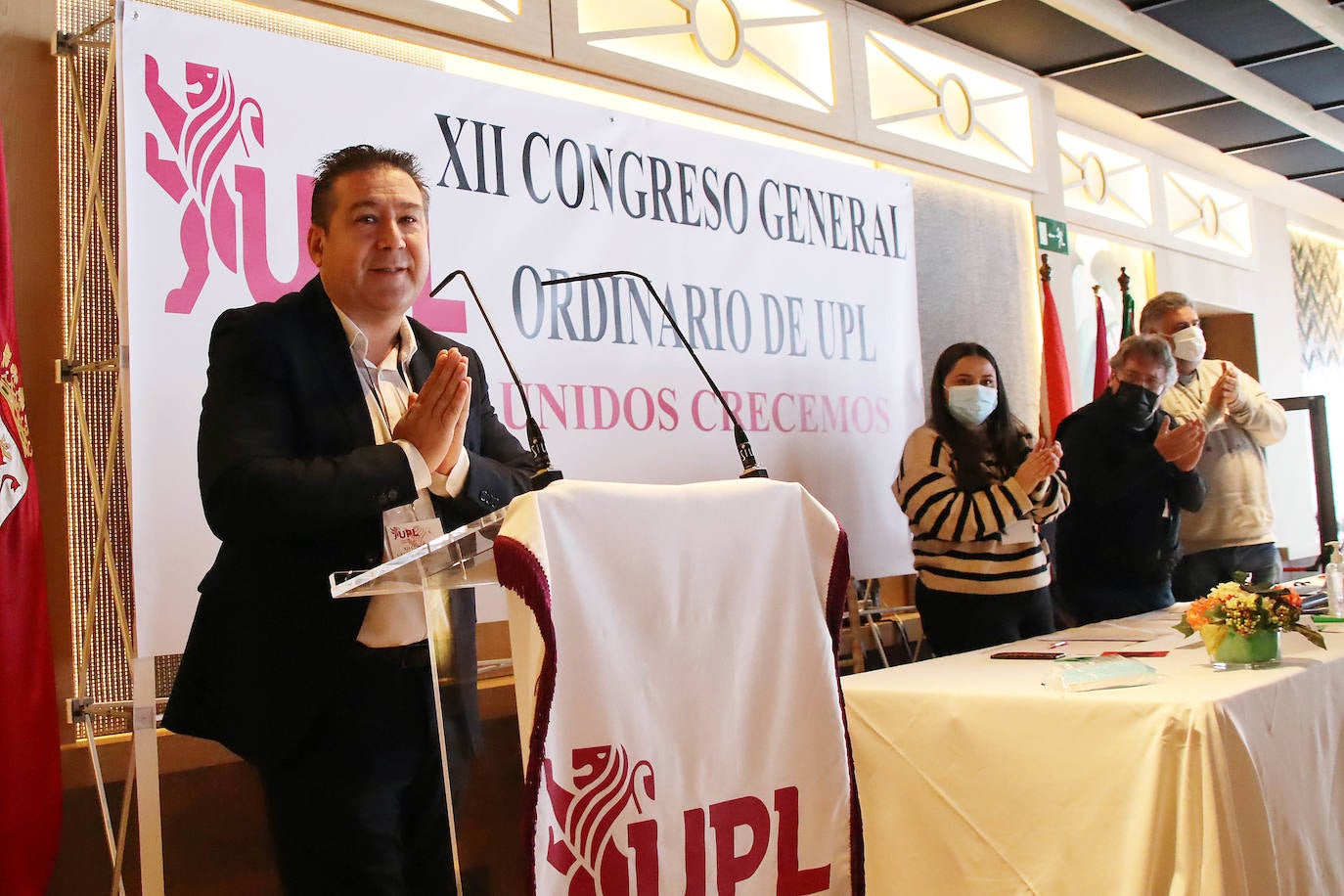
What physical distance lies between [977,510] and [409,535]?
1841 mm

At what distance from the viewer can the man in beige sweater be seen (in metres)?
3.66

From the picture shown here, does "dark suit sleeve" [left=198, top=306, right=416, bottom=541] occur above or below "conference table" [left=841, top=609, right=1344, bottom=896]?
above

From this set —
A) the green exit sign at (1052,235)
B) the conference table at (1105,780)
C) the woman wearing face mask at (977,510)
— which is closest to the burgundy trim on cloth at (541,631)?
the conference table at (1105,780)

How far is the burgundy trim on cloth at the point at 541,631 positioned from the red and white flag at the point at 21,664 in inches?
49.1

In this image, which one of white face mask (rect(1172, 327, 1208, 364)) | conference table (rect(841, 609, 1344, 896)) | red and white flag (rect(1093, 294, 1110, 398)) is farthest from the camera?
red and white flag (rect(1093, 294, 1110, 398))

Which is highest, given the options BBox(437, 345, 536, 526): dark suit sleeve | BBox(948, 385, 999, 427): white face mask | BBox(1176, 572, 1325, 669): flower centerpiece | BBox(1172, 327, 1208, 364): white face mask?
BBox(1172, 327, 1208, 364): white face mask

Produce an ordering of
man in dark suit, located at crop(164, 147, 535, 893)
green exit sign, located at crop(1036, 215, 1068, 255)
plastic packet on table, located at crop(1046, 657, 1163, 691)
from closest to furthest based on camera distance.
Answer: man in dark suit, located at crop(164, 147, 535, 893) < plastic packet on table, located at crop(1046, 657, 1163, 691) < green exit sign, located at crop(1036, 215, 1068, 255)

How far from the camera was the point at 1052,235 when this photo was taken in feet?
16.2

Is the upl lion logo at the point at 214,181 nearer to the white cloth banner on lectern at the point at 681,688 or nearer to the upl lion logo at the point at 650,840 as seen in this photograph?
the white cloth banner on lectern at the point at 681,688

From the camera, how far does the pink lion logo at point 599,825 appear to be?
4.19ft

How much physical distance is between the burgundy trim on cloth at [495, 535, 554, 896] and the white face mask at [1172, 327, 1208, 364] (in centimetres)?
298

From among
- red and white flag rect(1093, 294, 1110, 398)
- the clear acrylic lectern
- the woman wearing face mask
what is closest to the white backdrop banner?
the woman wearing face mask

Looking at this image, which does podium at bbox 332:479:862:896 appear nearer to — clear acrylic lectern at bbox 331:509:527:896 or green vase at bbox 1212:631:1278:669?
clear acrylic lectern at bbox 331:509:527:896

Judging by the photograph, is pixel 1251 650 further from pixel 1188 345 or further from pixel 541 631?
pixel 1188 345
